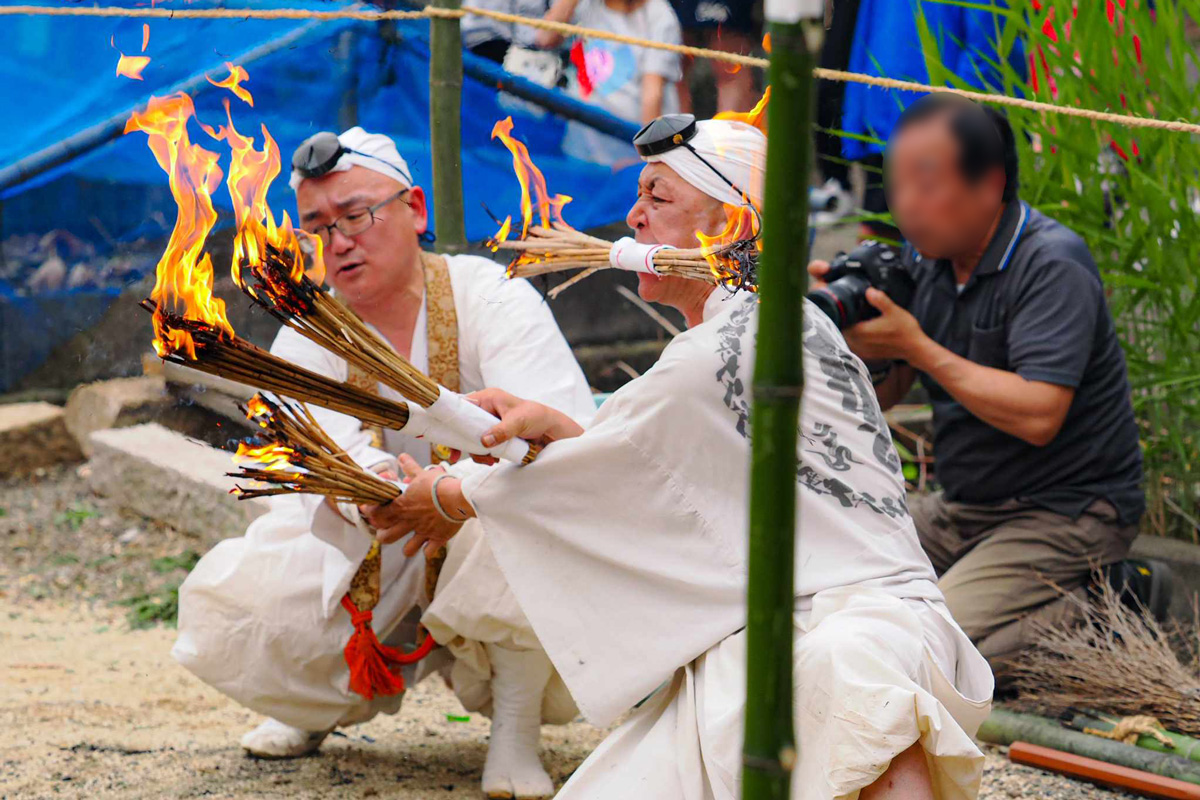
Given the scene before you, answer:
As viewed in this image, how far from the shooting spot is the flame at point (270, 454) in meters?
2.73

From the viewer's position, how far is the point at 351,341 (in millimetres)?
2609

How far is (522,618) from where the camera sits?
3.16 metres

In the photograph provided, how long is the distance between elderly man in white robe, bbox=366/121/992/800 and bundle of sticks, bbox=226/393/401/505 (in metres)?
0.37

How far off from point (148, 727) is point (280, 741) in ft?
1.85

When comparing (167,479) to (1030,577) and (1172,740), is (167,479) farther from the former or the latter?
(1172,740)

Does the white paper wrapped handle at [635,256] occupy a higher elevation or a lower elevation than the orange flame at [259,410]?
higher

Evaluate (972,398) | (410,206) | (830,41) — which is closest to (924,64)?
(830,41)

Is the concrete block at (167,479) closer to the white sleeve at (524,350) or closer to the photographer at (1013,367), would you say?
the white sleeve at (524,350)

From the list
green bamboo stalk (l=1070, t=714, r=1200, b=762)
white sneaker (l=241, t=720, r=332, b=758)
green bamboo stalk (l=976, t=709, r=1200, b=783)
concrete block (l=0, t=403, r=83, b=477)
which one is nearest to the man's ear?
white sneaker (l=241, t=720, r=332, b=758)

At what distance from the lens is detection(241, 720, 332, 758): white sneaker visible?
11.5ft

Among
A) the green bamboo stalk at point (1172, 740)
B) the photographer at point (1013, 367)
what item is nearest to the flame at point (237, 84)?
the photographer at point (1013, 367)

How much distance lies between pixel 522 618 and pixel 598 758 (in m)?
0.83

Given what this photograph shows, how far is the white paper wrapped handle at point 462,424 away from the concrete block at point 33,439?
16.1ft

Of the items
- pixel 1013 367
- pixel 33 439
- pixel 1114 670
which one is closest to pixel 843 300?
pixel 1013 367
